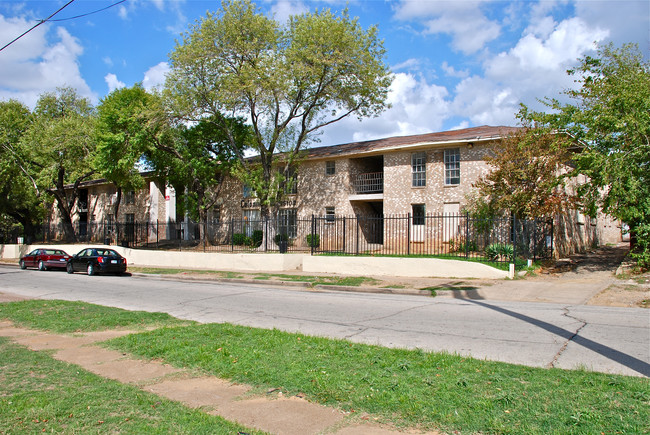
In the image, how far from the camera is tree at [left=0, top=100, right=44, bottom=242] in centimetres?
3631

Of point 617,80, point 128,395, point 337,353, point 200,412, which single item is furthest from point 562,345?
point 617,80

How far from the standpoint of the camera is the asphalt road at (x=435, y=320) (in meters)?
6.84

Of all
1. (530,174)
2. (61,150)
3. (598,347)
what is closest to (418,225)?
(530,174)

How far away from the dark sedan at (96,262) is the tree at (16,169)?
57.0 feet

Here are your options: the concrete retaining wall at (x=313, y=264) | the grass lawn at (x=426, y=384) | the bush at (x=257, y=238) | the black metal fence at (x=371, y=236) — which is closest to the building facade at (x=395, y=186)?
the black metal fence at (x=371, y=236)

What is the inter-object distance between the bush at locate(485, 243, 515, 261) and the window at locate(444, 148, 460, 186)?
6.05 m

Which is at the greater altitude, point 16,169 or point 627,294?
point 16,169

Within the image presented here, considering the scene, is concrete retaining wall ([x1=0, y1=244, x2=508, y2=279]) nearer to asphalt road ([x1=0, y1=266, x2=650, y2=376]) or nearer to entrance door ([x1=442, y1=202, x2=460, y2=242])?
asphalt road ([x1=0, y1=266, x2=650, y2=376])

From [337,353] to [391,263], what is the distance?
13406 millimetres

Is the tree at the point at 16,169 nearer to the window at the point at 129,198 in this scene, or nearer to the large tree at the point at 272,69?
the window at the point at 129,198

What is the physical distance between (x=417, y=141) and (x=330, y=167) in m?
6.55

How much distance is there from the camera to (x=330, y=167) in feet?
101

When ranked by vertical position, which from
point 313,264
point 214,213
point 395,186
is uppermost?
point 395,186

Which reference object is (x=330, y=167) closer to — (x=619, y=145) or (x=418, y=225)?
(x=418, y=225)
